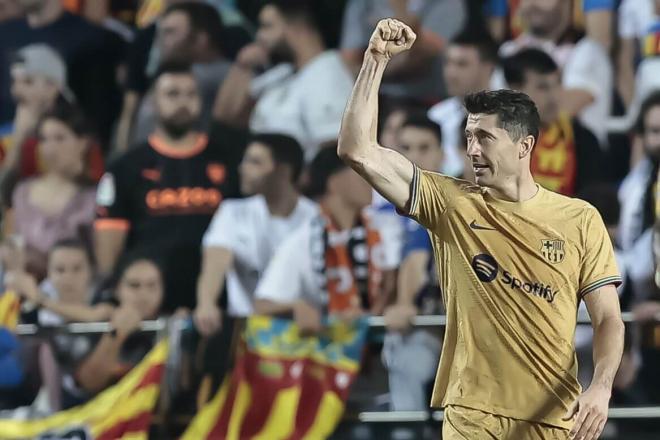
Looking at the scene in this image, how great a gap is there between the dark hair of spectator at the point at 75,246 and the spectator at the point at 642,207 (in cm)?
384

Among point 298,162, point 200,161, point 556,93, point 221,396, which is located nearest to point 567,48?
point 556,93

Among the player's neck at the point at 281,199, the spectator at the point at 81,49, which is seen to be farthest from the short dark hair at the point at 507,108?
the spectator at the point at 81,49

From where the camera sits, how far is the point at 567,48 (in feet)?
27.8

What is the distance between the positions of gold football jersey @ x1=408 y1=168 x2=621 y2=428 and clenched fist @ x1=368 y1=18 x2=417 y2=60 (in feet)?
1.39

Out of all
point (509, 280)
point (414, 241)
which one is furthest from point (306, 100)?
point (509, 280)

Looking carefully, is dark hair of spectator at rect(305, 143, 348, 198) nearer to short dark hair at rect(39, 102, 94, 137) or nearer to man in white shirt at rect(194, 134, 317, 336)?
man in white shirt at rect(194, 134, 317, 336)

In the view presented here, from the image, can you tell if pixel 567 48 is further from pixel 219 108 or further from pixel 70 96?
pixel 70 96

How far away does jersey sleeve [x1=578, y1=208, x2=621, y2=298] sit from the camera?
13.7 ft

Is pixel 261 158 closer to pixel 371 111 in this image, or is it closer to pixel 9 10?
pixel 9 10

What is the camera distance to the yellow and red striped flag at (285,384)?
8.47 meters

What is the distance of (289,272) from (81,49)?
2.65m

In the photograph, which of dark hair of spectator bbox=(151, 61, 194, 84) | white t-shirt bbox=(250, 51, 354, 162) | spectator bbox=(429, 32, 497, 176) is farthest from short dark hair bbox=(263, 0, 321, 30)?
spectator bbox=(429, 32, 497, 176)

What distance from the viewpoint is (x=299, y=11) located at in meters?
9.22

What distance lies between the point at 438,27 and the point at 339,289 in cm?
190
